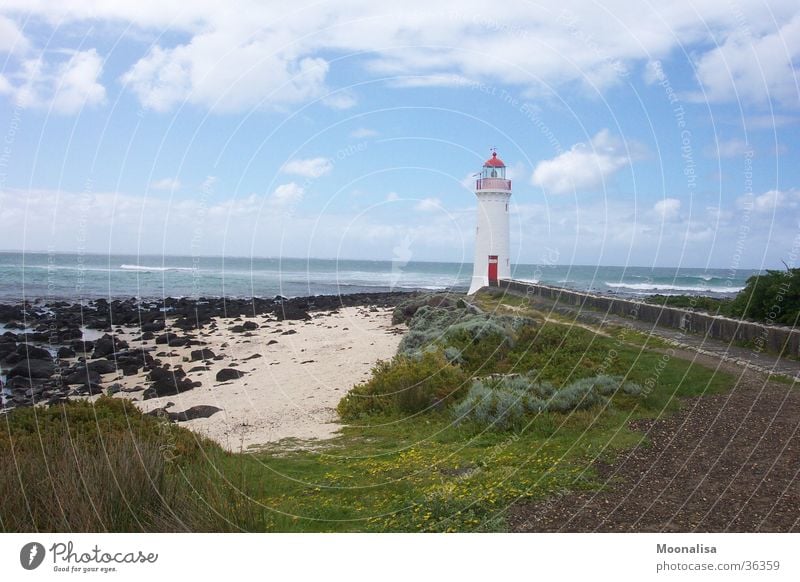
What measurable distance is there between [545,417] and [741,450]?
2464 mm

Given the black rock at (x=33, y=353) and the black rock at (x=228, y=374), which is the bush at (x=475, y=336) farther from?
the black rock at (x=33, y=353)

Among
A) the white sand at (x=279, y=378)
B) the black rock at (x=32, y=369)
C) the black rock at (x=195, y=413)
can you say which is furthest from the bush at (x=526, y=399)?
the black rock at (x=32, y=369)

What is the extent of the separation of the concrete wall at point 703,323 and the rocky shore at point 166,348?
6.81 meters

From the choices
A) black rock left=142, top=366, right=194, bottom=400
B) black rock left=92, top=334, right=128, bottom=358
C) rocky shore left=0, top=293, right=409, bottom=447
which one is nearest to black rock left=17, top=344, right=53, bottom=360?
rocky shore left=0, top=293, right=409, bottom=447

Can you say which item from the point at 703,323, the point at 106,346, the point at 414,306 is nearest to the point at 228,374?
the point at 106,346

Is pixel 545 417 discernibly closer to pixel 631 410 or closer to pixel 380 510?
pixel 631 410

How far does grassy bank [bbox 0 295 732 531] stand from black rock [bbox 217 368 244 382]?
19.5 ft

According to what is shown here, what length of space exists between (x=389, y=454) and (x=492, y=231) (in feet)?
84.2

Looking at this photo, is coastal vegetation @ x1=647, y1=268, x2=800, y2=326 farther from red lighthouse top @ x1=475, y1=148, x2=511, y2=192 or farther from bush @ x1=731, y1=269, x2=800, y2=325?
red lighthouse top @ x1=475, y1=148, x2=511, y2=192

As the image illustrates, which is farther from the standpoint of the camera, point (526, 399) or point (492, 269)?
point (492, 269)

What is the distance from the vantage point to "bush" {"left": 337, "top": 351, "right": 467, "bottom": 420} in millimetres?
10656

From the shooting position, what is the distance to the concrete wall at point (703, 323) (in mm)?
11211

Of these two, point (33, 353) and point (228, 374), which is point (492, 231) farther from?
point (33, 353)

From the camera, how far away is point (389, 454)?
312 inches
